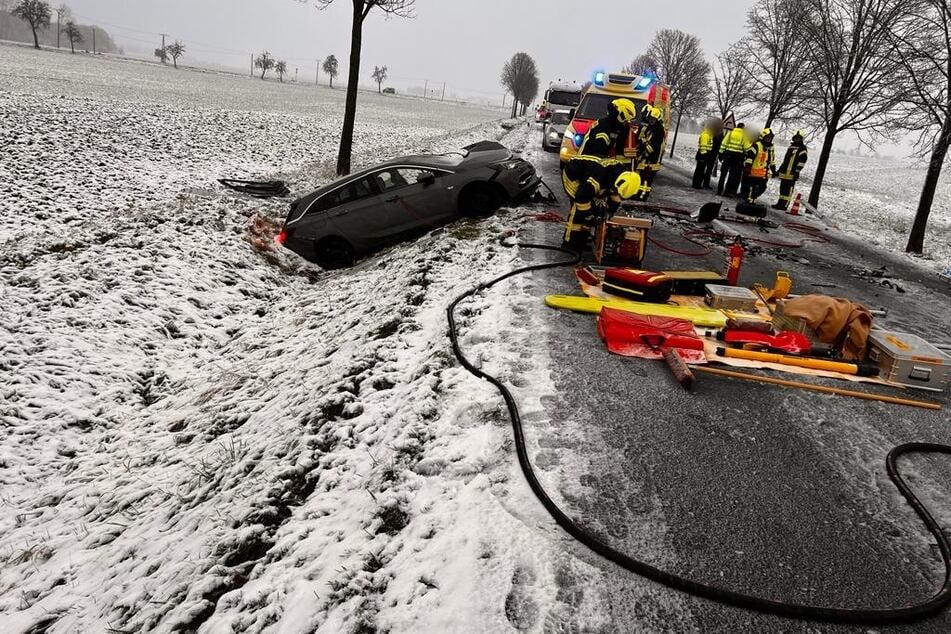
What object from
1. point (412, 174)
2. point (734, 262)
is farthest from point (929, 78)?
point (412, 174)

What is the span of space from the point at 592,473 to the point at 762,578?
1.02 m

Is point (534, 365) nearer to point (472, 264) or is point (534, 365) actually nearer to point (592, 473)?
point (592, 473)

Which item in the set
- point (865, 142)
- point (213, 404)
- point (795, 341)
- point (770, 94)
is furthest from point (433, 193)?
point (770, 94)

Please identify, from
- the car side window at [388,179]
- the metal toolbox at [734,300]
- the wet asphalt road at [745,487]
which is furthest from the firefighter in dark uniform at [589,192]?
the car side window at [388,179]

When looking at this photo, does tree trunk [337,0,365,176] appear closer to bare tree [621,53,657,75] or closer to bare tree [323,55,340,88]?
bare tree [621,53,657,75]

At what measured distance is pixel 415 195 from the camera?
29.1 feet

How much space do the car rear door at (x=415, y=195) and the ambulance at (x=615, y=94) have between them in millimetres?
5268

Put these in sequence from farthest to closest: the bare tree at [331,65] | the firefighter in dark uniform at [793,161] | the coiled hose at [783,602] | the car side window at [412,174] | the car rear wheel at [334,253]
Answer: the bare tree at [331,65] → the firefighter in dark uniform at [793,161] → the car rear wheel at [334,253] → the car side window at [412,174] → the coiled hose at [783,602]

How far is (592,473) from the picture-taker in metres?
3.26

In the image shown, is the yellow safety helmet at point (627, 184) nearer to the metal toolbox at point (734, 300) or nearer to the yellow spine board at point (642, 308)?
the yellow spine board at point (642, 308)

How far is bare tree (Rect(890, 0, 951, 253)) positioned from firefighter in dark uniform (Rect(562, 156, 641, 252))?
764 cm

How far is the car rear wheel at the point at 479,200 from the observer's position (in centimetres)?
895

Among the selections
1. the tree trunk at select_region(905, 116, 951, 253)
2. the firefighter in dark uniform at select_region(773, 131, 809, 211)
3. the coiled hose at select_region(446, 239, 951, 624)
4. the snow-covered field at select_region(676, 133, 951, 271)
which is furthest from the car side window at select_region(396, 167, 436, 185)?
the tree trunk at select_region(905, 116, 951, 253)

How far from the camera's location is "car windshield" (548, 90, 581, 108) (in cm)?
2527
